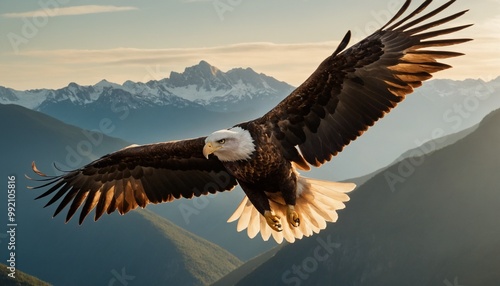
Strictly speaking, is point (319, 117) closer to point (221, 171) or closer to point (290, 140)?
point (290, 140)

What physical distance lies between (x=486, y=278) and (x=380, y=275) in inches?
1778

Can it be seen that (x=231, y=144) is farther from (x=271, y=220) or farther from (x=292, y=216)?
(x=292, y=216)

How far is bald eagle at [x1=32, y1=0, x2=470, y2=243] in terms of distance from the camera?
14000 mm

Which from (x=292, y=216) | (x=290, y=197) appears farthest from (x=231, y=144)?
(x=292, y=216)

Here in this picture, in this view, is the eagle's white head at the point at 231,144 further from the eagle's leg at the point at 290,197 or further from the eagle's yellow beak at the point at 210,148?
the eagle's leg at the point at 290,197

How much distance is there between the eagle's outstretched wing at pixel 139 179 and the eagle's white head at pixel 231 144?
3.24m

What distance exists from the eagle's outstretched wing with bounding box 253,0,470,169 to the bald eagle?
0.07ft

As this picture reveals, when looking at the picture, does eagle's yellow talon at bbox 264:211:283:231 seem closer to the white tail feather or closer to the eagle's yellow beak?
the white tail feather

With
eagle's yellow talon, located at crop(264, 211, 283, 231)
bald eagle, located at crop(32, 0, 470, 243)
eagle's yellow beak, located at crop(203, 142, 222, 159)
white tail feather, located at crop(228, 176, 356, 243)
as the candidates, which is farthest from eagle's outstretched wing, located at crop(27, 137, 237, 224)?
eagle's yellow beak, located at crop(203, 142, 222, 159)

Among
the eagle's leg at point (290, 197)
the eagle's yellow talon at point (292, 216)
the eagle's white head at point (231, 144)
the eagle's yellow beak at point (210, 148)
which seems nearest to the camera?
the eagle's yellow beak at point (210, 148)

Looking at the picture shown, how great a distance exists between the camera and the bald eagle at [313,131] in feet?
45.9

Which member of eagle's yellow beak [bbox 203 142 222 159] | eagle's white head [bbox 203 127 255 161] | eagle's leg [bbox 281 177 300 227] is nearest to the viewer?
eagle's yellow beak [bbox 203 142 222 159]

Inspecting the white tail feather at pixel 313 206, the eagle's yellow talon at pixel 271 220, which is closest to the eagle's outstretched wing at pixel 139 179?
the white tail feather at pixel 313 206

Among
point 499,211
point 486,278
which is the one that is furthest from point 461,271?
Answer: point 499,211
